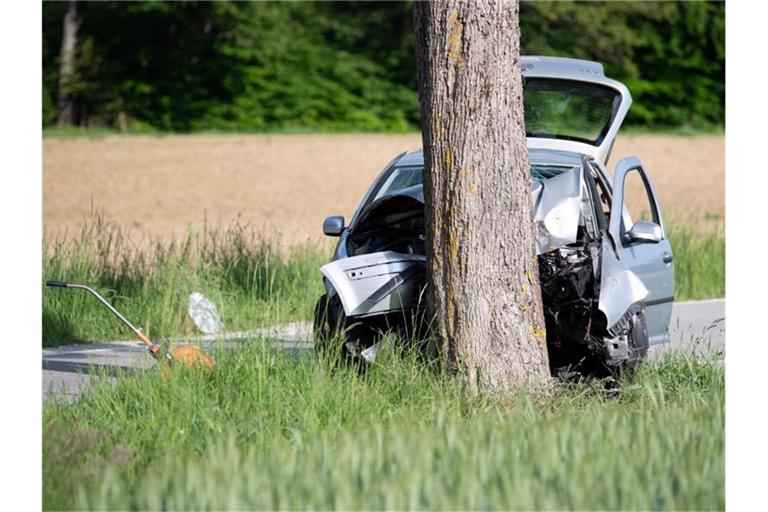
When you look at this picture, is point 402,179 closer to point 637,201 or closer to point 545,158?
point 545,158

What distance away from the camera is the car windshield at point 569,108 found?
9.05 m

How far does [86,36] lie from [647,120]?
19702mm

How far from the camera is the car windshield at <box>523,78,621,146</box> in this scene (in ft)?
29.7

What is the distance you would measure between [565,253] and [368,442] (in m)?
2.78

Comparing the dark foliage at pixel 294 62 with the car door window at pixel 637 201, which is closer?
the car door window at pixel 637 201

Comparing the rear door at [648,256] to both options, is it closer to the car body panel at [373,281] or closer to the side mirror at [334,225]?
the car body panel at [373,281]

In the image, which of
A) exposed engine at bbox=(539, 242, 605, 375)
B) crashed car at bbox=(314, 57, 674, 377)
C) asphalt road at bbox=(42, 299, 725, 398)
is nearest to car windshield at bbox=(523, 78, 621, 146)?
crashed car at bbox=(314, 57, 674, 377)

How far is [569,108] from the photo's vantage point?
30.9 ft

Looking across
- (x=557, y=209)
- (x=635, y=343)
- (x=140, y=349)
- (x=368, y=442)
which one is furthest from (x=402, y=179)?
(x=368, y=442)

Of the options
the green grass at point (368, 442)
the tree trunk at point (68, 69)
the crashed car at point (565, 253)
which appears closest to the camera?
the green grass at point (368, 442)

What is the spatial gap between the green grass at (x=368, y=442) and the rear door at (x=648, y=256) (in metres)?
1.10

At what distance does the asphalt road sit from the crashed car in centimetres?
27

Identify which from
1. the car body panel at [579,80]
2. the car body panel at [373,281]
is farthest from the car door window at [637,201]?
Answer: the car body panel at [373,281]

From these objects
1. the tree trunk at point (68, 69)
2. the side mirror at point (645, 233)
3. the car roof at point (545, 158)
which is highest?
the tree trunk at point (68, 69)
